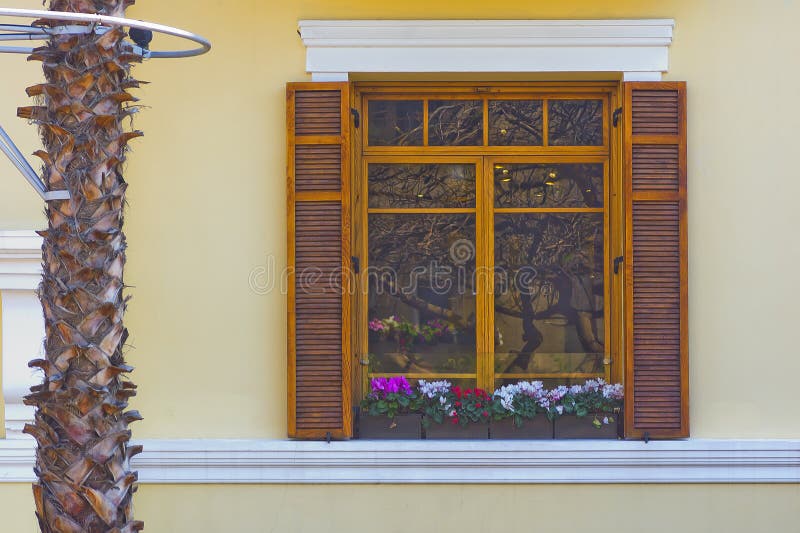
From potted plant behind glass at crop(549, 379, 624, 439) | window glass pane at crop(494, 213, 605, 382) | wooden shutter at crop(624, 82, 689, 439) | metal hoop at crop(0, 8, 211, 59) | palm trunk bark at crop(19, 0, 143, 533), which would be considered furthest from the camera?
window glass pane at crop(494, 213, 605, 382)

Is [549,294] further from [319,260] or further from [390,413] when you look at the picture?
[319,260]

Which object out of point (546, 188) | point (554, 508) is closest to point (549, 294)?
point (546, 188)

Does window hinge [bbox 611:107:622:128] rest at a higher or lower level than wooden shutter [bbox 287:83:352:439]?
higher

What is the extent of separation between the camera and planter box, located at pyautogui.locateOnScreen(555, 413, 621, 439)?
483 centimetres

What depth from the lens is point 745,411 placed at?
4773 mm

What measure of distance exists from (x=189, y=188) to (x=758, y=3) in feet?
10.4

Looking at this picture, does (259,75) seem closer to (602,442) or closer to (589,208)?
(589,208)

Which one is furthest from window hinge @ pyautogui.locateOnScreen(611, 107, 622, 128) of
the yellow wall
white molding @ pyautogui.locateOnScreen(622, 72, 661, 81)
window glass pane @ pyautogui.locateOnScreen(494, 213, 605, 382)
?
the yellow wall

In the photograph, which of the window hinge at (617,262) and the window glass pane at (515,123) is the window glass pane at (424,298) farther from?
the window hinge at (617,262)

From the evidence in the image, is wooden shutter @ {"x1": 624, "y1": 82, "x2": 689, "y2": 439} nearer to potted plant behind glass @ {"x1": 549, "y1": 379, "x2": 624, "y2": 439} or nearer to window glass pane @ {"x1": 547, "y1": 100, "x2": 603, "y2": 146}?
potted plant behind glass @ {"x1": 549, "y1": 379, "x2": 624, "y2": 439}

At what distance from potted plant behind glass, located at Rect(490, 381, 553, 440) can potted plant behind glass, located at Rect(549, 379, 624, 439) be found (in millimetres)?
58

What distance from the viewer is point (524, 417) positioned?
480 centimetres

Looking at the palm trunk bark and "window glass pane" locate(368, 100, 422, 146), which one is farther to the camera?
"window glass pane" locate(368, 100, 422, 146)

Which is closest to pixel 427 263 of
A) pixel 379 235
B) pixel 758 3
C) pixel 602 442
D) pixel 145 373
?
pixel 379 235
